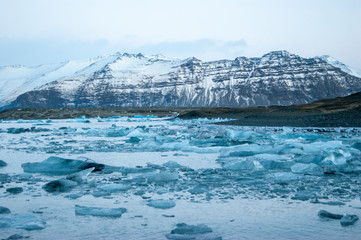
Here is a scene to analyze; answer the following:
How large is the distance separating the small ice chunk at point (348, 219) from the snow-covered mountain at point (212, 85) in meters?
151

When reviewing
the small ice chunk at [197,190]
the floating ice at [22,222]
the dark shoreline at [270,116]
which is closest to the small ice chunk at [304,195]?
the small ice chunk at [197,190]

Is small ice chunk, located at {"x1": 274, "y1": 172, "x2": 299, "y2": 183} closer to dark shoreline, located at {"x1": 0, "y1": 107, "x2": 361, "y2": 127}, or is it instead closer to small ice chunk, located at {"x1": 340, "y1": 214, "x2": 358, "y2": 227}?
small ice chunk, located at {"x1": 340, "y1": 214, "x2": 358, "y2": 227}

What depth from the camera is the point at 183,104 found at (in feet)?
527

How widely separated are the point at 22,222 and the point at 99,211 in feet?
2.54

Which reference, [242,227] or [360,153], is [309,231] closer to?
[242,227]

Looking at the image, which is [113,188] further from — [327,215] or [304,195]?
[327,215]

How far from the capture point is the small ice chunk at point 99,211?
387 centimetres

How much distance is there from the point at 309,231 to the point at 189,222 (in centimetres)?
115

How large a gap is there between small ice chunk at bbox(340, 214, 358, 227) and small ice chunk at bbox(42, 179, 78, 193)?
142 inches

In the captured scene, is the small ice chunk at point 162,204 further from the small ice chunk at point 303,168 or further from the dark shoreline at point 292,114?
the dark shoreline at point 292,114

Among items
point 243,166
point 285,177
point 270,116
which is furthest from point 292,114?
point 285,177

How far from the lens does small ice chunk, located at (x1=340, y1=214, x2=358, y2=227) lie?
3492 mm

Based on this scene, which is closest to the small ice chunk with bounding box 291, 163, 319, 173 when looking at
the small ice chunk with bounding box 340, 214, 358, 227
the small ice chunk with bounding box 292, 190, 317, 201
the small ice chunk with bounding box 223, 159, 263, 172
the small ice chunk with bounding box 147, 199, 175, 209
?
the small ice chunk with bounding box 223, 159, 263, 172

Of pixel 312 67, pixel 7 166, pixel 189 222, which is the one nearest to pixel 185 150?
pixel 7 166
